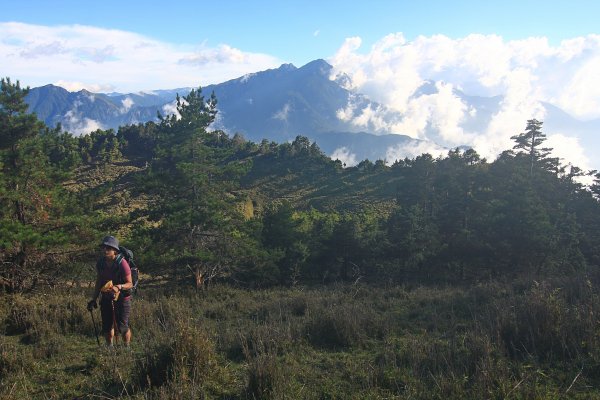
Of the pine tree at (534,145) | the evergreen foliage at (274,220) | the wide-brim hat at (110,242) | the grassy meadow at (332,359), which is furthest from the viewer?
the pine tree at (534,145)

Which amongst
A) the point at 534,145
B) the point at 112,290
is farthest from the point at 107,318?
the point at 534,145

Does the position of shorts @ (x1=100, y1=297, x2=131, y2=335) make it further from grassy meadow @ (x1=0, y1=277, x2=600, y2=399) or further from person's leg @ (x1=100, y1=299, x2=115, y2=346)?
grassy meadow @ (x1=0, y1=277, x2=600, y2=399)

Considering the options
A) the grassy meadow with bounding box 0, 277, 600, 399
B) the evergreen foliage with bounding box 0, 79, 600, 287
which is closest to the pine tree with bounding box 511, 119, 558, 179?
the evergreen foliage with bounding box 0, 79, 600, 287

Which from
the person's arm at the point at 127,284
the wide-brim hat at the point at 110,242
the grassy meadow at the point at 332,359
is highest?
the wide-brim hat at the point at 110,242

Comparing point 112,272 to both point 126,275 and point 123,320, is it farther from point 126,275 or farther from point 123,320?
point 123,320

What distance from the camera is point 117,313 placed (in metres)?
6.16

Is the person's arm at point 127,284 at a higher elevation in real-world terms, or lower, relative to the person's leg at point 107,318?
higher

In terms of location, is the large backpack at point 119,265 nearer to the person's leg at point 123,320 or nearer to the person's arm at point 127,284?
the person's arm at point 127,284

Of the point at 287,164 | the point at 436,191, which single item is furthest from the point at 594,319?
the point at 287,164

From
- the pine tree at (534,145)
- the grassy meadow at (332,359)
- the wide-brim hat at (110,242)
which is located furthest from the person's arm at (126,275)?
the pine tree at (534,145)

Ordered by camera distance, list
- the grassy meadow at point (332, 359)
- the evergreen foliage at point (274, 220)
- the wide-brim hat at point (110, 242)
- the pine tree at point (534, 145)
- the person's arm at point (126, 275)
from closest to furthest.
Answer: the grassy meadow at point (332, 359) → the wide-brim hat at point (110, 242) → the person's arm at point (126, 275) → the evergreen foliage at point (274, 220) → the pine tree at point (534, 145)

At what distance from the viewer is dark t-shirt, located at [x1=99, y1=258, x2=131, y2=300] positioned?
6.02 m

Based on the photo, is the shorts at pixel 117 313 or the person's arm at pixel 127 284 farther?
the shorts at pixel 117 313

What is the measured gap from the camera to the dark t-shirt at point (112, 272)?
6.02 m
